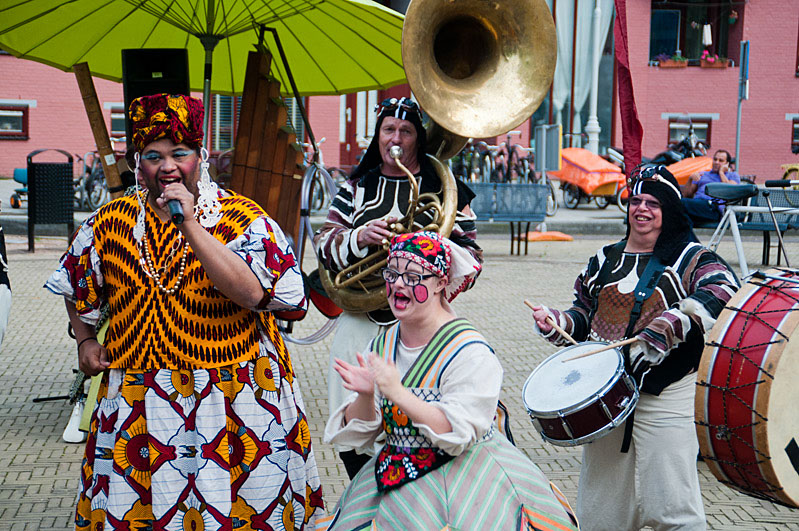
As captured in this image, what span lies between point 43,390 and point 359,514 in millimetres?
4150

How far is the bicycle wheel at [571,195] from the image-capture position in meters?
20.7

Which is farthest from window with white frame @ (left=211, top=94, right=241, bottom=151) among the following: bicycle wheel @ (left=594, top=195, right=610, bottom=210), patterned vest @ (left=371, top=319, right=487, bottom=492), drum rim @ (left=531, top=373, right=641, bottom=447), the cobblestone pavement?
patterned vest @ (left=371, top=319, right=487, bottom=492)

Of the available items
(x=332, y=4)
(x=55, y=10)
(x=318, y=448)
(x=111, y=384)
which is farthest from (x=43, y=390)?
(x=111, y=384)

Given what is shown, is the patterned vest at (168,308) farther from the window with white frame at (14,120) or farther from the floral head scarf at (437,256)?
the window with white frame at (14,120)

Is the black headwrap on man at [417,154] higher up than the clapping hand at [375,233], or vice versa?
the black headwrap on man at [417,154]

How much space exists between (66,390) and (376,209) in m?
3.26

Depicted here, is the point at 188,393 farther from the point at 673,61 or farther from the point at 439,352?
the point at 673,61

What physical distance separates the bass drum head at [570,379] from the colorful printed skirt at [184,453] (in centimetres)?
99

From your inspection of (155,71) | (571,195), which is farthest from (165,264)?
(571,195)

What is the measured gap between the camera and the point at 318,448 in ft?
17.3

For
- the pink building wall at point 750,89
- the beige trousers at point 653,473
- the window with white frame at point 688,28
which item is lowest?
the beige trousers at point 653,473

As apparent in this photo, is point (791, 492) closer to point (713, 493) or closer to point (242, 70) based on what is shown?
point (713, 493)

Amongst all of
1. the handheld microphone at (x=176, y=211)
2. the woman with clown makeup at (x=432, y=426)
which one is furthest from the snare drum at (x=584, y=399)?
the handheld microphone at (x=176, y=211)

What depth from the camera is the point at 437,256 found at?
9.29ft
